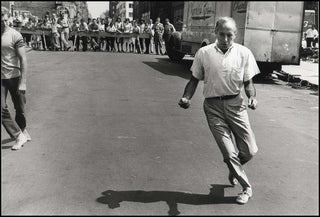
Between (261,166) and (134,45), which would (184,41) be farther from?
(261,166)

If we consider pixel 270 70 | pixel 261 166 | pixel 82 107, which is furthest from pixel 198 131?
pixel 270 70

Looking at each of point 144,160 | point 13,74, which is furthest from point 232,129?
point 13,74

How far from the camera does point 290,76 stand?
48.7ft

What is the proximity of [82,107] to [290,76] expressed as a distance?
8194mm

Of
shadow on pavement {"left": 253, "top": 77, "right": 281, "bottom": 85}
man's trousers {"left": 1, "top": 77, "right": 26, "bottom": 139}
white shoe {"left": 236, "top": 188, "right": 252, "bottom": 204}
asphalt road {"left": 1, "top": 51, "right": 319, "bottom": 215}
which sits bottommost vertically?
shadow on pavement {"left": 253, "top": 77, "right": 281, "bottom": 85}

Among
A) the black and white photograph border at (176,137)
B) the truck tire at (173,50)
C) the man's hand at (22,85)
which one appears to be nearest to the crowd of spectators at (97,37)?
the truck tire at (173,50)

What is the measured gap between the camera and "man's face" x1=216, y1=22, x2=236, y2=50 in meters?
4.27

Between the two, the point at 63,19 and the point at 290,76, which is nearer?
the point at 290,76

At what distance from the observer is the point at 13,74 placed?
5809 millimetres

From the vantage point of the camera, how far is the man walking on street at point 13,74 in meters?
5.41

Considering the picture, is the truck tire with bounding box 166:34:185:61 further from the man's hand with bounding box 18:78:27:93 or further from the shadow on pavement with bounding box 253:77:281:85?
the man's hand with bounding box 18:78:27:93

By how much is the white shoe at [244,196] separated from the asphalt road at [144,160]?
63 mm

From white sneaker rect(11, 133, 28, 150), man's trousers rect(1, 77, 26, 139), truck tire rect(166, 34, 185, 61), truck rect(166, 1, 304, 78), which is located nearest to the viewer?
man's trousers rect(1, 77, 26, 139)

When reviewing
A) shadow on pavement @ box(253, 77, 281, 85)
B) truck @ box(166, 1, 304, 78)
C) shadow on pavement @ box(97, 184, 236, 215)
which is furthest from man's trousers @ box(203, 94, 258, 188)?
shadow on pavement @ box(253, 77, 281, 85)
